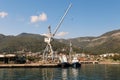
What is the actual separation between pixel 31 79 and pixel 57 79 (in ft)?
→ 32.5

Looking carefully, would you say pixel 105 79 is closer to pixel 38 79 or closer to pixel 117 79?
pixel 117 79

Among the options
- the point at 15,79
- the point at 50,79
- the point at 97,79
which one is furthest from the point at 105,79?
the point at 15,79

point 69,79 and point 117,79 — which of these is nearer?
point 117,79

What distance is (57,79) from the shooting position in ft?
335

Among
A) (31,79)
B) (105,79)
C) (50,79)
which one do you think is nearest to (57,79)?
(50,79)

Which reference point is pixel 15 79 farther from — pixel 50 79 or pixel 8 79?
pixel 50 79

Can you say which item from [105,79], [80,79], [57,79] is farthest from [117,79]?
[57,79]

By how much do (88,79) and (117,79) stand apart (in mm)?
10179

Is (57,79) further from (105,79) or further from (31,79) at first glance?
(105,79)

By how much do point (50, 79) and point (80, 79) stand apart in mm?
11038

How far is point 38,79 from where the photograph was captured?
10031 centimetres

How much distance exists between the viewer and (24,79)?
3890 inches

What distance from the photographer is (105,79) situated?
99250mm

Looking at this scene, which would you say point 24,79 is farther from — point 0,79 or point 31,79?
point 0,79
